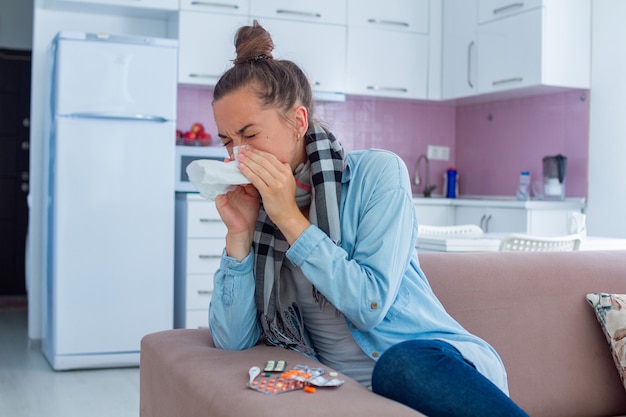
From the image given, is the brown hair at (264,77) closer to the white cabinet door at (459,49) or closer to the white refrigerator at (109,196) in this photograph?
the white refrigerator at (109,196)

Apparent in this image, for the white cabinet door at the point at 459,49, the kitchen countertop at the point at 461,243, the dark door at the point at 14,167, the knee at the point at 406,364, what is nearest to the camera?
the knee at the point at 406,364

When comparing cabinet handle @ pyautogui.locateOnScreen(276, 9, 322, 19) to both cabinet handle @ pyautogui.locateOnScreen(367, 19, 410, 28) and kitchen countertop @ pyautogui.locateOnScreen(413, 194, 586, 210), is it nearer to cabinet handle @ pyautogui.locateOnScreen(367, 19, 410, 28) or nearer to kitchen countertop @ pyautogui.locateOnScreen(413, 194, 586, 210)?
cabinet handle @ pyautogui.locateOnScreen(367, 19, 410, 28)

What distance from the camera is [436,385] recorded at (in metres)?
1.29

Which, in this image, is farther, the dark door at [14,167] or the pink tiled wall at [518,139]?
the dark door at [14,167]

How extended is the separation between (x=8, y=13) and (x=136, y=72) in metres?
3.06

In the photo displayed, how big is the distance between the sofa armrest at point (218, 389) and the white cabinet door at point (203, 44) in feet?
10.9

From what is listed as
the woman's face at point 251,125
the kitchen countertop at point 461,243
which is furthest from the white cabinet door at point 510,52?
the woman's face at point 251,125

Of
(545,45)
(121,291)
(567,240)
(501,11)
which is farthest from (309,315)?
(501,11)

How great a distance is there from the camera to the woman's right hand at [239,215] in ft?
5.52

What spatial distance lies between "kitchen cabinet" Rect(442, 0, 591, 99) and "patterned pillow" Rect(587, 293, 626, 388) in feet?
9.27

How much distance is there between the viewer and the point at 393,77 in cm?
550

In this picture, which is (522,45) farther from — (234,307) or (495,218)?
(234,307)

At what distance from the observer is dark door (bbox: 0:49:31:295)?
280 inches

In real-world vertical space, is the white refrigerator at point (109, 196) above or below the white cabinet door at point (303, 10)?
below
